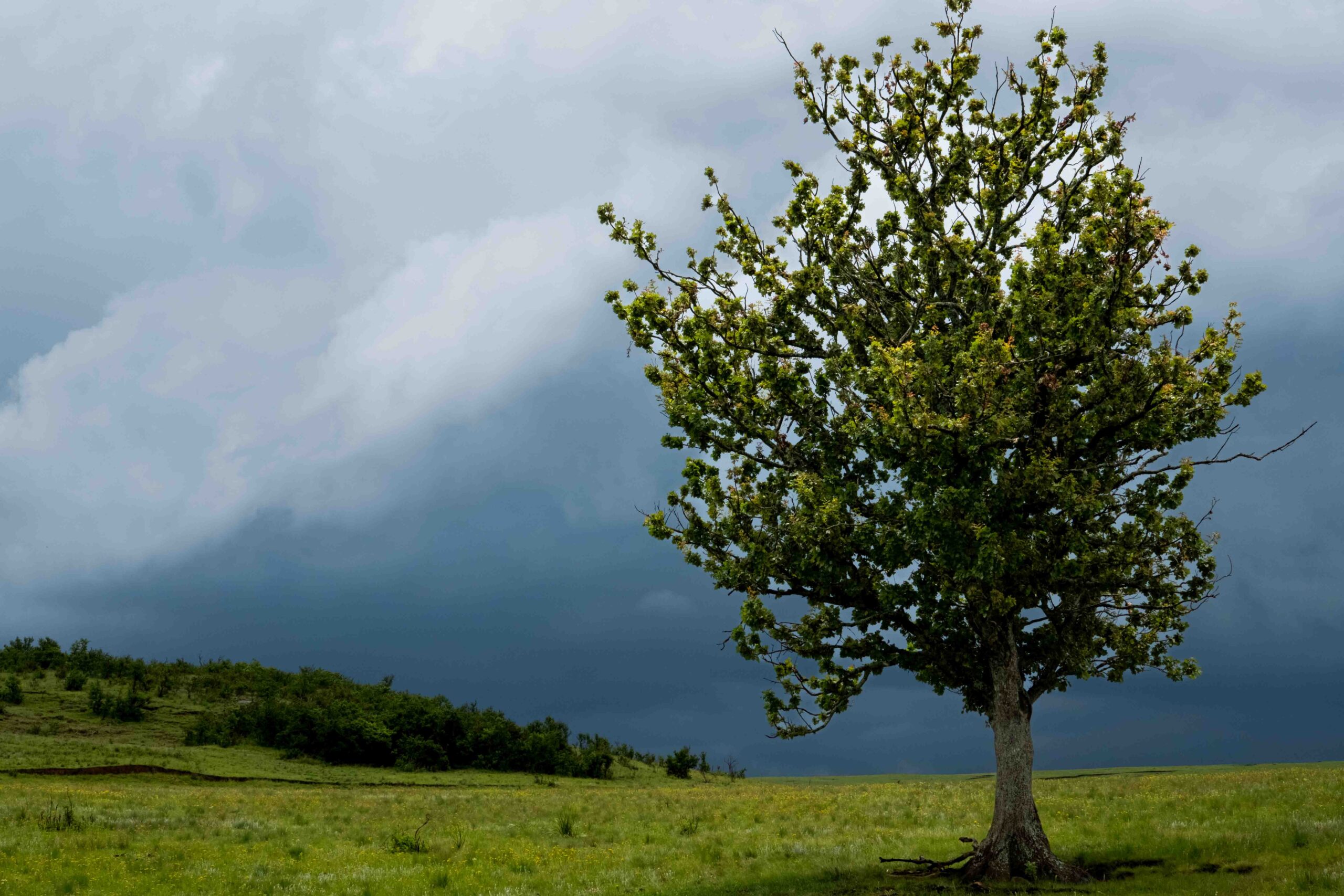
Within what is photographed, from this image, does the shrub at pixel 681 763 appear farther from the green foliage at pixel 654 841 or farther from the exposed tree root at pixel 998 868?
the exposed tree root at pixel 998 868

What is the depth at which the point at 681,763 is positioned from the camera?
284ft

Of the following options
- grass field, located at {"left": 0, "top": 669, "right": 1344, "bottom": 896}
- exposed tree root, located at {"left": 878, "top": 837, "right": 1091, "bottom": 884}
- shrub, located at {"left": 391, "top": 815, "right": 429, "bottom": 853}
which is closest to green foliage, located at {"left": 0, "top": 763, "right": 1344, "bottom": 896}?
grass field, located at {"left": 0, "top": 669, "right": 1344, "bottom": 896}

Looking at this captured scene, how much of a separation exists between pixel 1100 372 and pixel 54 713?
289 ft

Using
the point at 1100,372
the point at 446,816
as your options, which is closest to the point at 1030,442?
the point at 1100,372

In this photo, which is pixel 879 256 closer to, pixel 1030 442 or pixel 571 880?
pixel 1030 442

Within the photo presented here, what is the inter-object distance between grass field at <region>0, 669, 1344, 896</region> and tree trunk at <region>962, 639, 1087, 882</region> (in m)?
1.05

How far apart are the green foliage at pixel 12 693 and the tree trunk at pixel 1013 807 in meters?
86.6

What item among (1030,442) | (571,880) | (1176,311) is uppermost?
(1176,311)

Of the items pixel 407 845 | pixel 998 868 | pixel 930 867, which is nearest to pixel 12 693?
pixel 407 845

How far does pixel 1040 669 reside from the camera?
24.4 m

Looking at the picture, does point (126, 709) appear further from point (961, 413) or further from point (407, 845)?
point (961, 413)

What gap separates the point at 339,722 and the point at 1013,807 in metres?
71.4

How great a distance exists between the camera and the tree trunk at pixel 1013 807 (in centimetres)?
2230

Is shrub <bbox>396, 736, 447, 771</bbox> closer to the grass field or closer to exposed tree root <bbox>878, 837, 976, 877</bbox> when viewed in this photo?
the grass field
